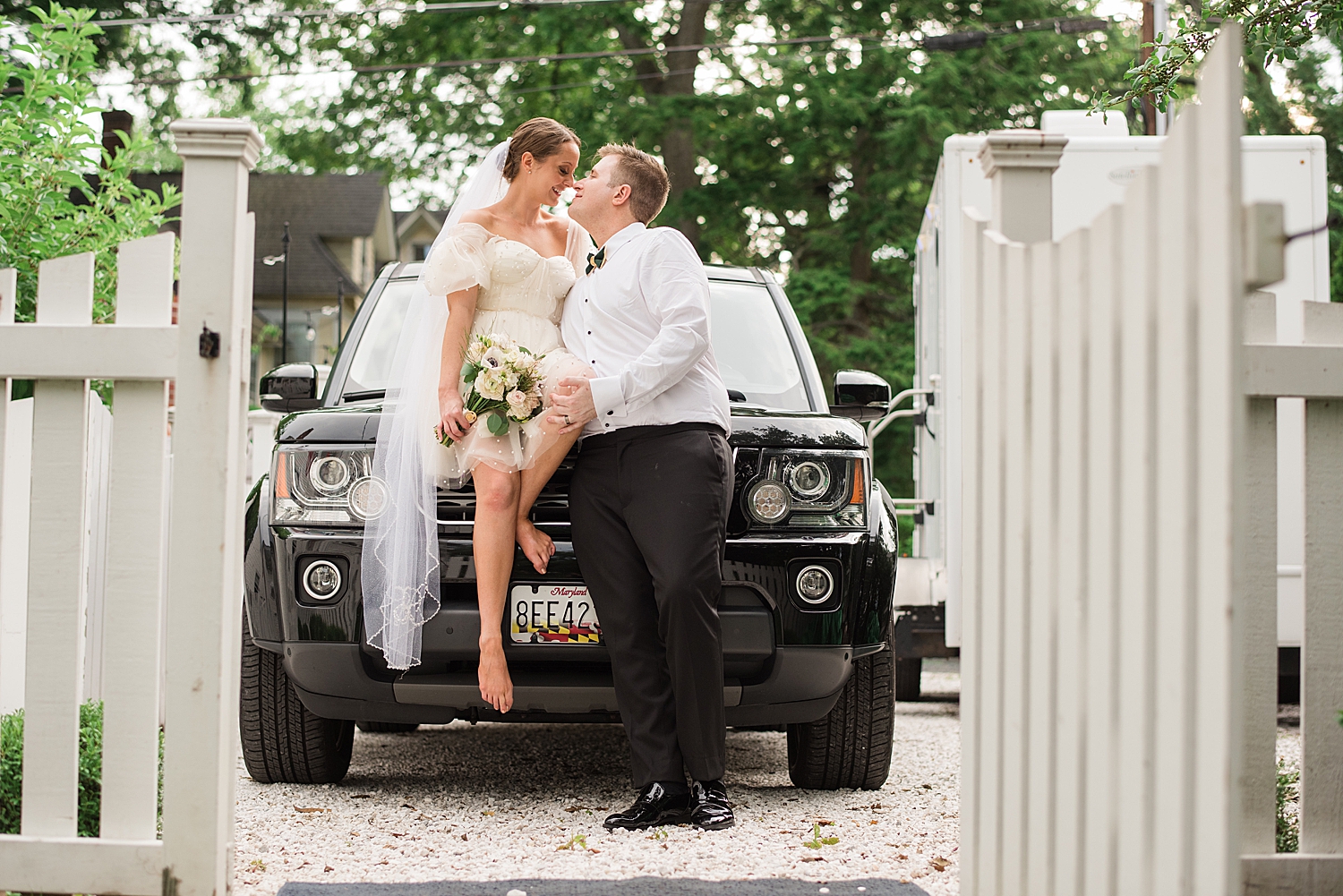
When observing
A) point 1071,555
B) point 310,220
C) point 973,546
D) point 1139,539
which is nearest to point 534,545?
point 973,546

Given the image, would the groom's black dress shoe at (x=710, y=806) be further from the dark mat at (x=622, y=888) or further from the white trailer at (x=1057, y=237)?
the white trailer at (x=1057, y=237)

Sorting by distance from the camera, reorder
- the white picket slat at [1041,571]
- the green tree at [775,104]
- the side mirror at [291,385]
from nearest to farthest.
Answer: the white picket slat at [1041,571]
the side mirror at [291,385]
the green tree at [775,104]

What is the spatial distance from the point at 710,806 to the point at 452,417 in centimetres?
135

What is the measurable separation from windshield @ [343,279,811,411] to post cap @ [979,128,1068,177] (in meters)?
1.90

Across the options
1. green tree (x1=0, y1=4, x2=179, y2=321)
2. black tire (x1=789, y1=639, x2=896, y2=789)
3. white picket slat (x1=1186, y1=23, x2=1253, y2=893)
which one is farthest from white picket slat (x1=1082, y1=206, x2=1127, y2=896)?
green tree (x1=0, y1=4, x2=179, y2=321)

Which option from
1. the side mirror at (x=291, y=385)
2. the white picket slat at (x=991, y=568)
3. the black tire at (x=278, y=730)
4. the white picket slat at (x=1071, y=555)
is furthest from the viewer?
the side mirror at (x=291, y=385)

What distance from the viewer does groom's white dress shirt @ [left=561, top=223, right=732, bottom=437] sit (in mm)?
3393

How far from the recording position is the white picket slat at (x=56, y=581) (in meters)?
2.42

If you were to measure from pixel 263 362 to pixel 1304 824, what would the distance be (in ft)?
106

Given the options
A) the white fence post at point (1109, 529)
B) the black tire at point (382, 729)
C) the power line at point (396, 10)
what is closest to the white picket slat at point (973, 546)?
the white fence post at point (1109, 529)

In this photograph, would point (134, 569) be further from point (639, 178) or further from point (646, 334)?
point (639, 178)

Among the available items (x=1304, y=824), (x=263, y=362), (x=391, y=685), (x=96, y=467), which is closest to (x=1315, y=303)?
(x=1304, y=824)

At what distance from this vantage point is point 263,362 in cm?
3228

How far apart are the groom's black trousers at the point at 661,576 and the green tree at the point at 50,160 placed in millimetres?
2363
